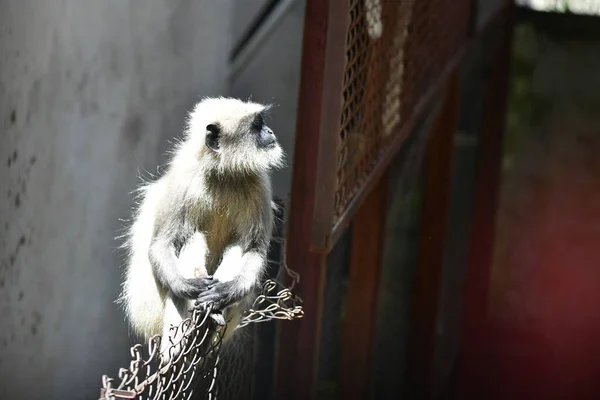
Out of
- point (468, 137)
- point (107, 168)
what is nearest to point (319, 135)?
point (107, 168)

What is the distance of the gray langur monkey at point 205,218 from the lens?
2836 mm

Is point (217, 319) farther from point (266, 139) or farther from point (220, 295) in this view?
point (266, 139)

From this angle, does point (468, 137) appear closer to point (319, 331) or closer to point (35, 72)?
point (319, 331)

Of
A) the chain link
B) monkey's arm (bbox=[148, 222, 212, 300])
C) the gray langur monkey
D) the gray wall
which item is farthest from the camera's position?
the gray wall

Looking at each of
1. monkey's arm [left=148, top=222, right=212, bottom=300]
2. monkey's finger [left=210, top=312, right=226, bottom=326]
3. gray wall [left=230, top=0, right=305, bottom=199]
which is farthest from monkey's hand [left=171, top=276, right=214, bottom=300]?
gray wall [left=230, top=0, right=305, bottom=199]

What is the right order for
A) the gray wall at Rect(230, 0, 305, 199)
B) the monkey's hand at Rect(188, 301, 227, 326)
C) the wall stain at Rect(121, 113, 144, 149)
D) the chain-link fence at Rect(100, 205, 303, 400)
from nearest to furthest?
the chain-link fence at Rect(100, 205, 303, 400), the monkey's hand at Rect(188, 301, 227, 326), the wall stain at Rect(121, 113, 144, 149), the gray wall at Rect(230, 0, 305, 199)

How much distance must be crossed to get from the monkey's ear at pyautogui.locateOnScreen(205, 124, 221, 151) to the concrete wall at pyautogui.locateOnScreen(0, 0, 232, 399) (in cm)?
17

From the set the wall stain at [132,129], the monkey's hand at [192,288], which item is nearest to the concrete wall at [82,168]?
the wall stain at [132,129]

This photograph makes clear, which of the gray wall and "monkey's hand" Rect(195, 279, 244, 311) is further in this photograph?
the gray wall

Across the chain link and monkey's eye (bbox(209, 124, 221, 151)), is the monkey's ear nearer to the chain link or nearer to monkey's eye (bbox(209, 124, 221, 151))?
monkey's eye (bbox(209, 124, 221, 151))

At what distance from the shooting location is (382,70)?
371 centimetres

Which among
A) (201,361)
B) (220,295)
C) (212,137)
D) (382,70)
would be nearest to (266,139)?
(212,137)

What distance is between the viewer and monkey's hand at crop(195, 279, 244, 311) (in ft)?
8.69

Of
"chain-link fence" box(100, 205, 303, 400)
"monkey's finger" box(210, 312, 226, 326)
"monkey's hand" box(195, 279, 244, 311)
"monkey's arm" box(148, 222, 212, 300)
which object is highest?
"monkey's arm" box(148, 222, 212, 300)
